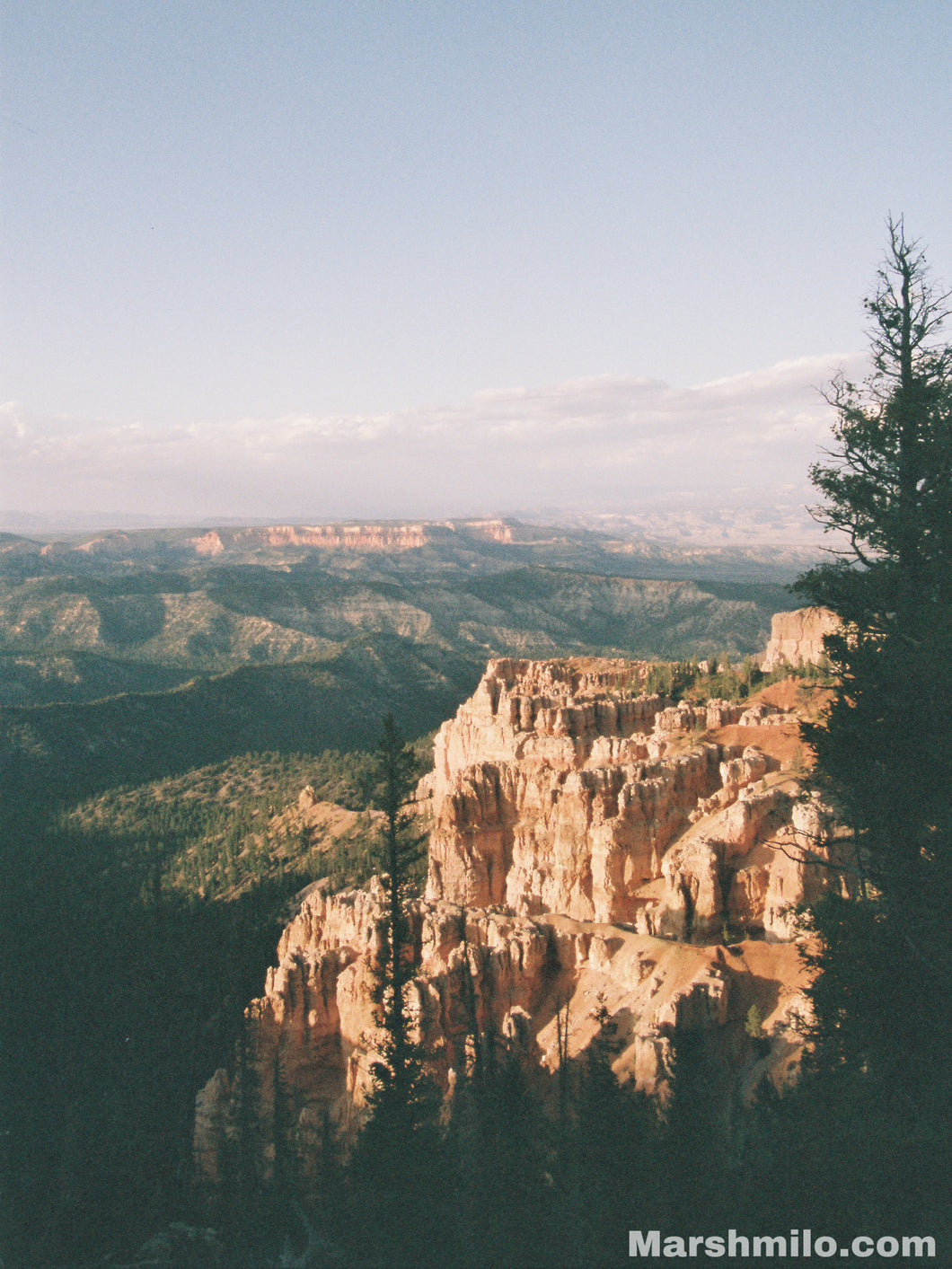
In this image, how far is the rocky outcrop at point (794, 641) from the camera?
68000mm

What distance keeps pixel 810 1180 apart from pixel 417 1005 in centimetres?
1526

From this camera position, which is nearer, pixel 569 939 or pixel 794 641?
pixel 569 939

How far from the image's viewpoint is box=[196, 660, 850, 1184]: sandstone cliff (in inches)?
980

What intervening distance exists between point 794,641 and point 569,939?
170ft

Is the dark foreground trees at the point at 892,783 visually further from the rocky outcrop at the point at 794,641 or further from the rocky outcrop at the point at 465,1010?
the rocky outcrop at the point at 794,641

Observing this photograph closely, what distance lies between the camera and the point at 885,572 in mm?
16828

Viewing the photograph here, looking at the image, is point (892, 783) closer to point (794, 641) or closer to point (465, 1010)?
point (465, 1010)

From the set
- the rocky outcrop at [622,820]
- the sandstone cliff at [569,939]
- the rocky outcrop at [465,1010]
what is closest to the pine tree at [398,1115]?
the rocky outcrop at [465,1010]

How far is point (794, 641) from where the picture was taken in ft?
243

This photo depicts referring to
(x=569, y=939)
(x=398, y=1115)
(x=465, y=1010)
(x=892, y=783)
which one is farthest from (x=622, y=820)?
(x=892, y=783)

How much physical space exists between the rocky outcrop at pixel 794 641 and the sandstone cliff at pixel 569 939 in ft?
77.9

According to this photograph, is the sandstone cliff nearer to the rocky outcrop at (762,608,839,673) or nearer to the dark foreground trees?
the dark foreground trees

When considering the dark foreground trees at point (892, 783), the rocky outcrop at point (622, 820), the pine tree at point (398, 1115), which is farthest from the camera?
the rocky outcrop at point (622, 820)

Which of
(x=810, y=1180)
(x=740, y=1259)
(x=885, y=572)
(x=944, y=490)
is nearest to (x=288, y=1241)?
(x=740, y=1259)
